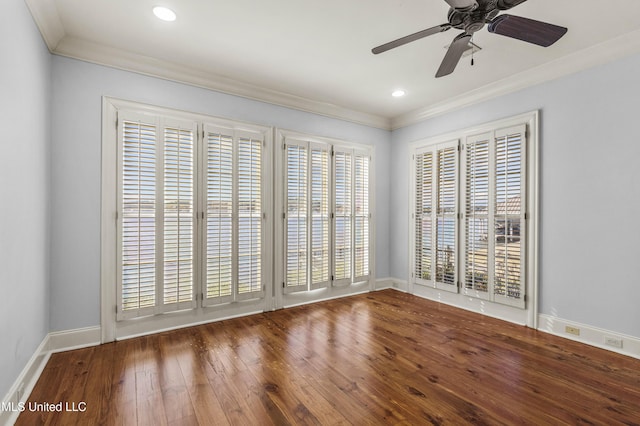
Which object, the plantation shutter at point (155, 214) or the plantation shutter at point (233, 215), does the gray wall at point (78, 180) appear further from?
the plantation shutter at point (233, 215)

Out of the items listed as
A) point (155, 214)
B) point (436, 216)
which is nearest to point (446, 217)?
point (436, 216)

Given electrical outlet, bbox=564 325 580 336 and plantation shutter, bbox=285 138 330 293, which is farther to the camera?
plantation shutter, bbox=285 138 330 293

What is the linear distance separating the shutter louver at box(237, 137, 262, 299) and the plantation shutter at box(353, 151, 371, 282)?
1.57 metres

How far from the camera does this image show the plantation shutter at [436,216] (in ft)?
13.6

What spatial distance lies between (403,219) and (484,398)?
10.0ft

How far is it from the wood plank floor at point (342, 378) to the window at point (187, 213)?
1.54 feet

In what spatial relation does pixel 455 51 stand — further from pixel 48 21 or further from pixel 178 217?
pixel 48 21

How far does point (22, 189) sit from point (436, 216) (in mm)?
4330

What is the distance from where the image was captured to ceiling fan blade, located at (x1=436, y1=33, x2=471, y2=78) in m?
2.13

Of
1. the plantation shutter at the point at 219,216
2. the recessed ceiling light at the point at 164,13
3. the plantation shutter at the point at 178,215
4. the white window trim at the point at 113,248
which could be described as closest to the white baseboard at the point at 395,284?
the plantation shutter at the point at 219,216

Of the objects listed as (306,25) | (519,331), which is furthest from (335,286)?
(306,25)

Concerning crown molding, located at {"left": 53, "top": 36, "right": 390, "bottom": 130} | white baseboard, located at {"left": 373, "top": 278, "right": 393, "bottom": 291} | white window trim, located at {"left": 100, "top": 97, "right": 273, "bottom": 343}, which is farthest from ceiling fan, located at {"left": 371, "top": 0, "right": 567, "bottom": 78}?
white baseboard, located at {"left": 373, "top": 278, "right": 393, "bottom": 291}

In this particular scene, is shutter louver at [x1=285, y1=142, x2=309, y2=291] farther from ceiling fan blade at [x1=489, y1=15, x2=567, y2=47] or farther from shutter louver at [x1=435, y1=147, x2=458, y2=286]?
ceiling fan blade at [x1=489, y1=15, x2=567, y2=47]

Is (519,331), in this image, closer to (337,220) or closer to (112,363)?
(337,220)
